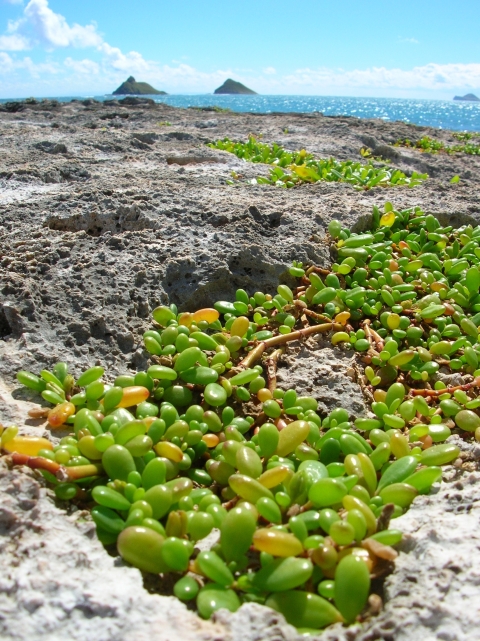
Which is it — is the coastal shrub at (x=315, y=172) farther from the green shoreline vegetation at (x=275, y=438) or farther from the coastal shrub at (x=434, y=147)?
the coastal shrub at (x=434, y=147)

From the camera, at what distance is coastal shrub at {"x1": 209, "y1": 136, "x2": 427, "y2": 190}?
3.15m

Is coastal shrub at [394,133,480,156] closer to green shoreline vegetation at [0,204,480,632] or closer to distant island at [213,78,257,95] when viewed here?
green shoreline vegetation at [0,204,480,632]

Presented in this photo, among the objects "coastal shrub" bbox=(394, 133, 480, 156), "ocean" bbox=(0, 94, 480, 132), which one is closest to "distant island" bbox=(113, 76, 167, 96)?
"ocean" bbox=(0, 94, 480, 132)

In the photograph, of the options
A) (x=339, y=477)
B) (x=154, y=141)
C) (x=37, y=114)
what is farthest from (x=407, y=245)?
(x=37, y=114)

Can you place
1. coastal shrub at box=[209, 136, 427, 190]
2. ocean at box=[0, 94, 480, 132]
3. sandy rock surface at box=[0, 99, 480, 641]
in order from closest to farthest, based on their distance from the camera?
sandy rock surface at box=[0, 99, 480, 641], coastal shrub at box=[209, 136, 427, 190], ocean at box=[0, 94, 480, 132]

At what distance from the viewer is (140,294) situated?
6.27 feet

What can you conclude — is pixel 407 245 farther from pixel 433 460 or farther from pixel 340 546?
pixel 340 546

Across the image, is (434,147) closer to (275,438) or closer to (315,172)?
(315,172)

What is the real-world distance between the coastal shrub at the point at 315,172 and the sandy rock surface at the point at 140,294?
0.17 metres

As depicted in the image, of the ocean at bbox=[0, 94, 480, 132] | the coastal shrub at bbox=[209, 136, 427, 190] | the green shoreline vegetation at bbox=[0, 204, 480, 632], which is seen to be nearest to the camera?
the green shoreline vegetation at bbox=[0, 204, 480, 632]

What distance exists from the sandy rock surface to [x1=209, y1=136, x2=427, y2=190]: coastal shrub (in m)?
0.17

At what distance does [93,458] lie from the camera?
118 centimetres

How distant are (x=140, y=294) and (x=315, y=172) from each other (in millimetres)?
1890

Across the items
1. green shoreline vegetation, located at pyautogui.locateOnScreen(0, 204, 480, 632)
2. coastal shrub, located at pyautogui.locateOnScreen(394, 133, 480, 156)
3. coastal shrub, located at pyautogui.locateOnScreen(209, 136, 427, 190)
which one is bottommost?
green shoreline vegetation, located at pyautogui.locateOnScreen(0, 204, 480, 632)
